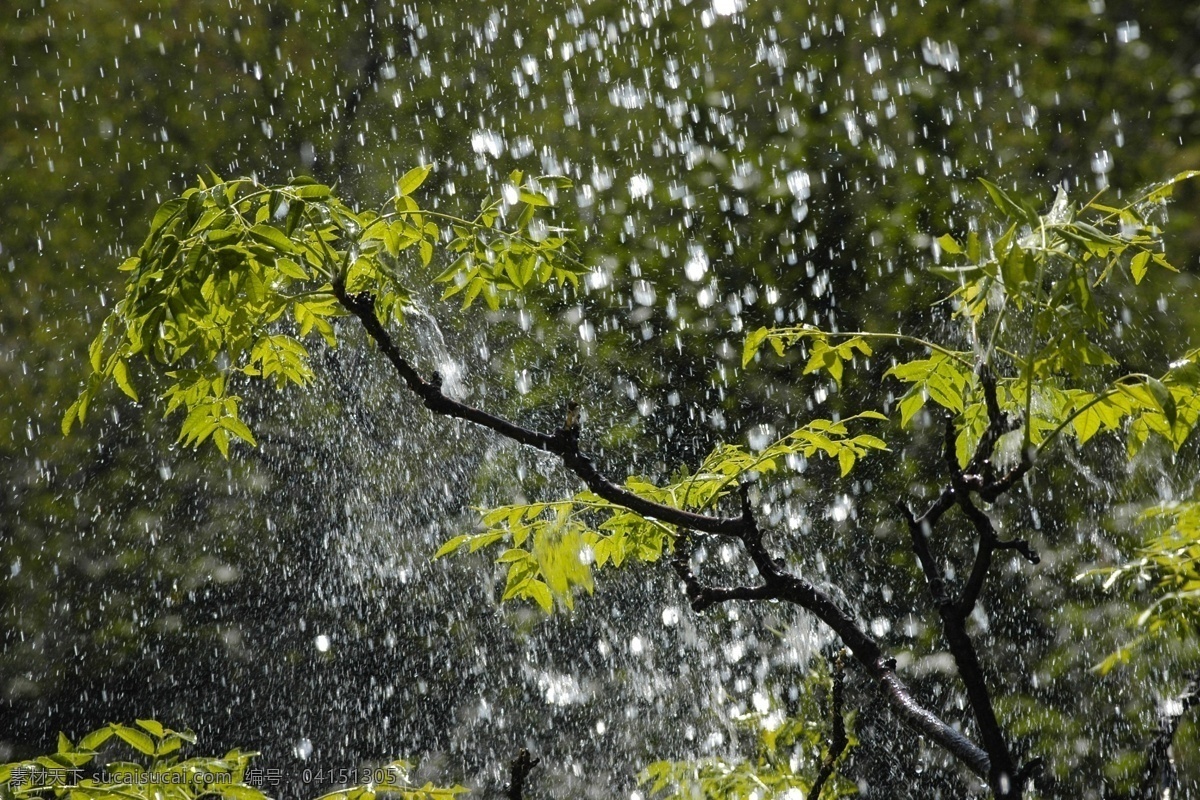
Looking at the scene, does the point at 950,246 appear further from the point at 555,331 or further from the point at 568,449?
the point at 555,331

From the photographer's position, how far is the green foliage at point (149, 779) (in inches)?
63.6

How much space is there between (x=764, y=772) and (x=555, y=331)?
377 cm

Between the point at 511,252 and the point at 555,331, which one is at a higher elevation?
the point at 555,331

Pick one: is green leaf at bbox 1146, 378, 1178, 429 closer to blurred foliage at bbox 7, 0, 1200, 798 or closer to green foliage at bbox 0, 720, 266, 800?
green foliage at bbox 0, 720, 266, 800

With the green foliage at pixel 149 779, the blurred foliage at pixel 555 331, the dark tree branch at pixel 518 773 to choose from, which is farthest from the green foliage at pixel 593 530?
the blurred foliage at pixel 555 331

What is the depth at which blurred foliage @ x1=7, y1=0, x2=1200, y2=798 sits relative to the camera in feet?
17.0

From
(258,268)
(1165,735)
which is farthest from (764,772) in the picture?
(258,268)

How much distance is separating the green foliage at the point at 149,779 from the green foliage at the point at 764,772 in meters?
0.86

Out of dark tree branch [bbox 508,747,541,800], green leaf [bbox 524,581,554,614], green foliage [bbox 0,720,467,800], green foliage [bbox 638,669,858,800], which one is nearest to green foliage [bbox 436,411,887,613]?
green leaf [bbox 524,581,554,614]

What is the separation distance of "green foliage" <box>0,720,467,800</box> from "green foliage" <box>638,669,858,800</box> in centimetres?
86

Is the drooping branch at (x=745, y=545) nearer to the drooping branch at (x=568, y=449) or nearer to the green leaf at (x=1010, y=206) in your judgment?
the drooping branch at (x=568, y=449)

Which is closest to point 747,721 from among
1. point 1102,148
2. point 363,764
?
point 1102,148

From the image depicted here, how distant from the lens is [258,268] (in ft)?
4.50

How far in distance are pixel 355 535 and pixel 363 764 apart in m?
1.73
